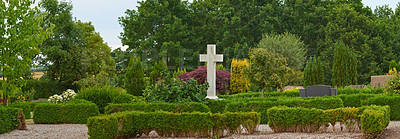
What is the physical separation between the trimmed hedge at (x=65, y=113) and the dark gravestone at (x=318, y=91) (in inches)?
340

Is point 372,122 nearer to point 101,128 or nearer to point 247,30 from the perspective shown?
point 101,128

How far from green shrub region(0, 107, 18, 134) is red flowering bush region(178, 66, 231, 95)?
12.7 metres

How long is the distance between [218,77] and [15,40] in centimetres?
1376

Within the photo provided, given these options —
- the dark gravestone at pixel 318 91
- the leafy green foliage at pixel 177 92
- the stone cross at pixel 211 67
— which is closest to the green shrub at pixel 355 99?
the dark gravestone at pixel 318 91

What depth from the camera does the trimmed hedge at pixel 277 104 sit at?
11148 millimetres

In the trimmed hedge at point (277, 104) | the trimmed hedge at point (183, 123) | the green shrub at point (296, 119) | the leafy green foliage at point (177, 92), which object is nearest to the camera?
A: the trimmed hedge at point (183, 123)

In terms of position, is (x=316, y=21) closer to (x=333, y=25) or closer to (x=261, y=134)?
(x=333, y=25)

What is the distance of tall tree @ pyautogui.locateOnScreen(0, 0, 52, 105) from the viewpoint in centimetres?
1059

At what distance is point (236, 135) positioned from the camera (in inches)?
319

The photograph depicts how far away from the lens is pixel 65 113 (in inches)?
484

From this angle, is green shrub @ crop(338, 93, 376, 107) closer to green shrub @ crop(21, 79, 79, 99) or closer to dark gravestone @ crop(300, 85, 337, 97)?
dark gravestone @ crop(300, 85, 337, 97)

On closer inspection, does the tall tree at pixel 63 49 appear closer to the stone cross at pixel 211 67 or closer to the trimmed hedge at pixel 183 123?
the stone cross at pixel 211 67

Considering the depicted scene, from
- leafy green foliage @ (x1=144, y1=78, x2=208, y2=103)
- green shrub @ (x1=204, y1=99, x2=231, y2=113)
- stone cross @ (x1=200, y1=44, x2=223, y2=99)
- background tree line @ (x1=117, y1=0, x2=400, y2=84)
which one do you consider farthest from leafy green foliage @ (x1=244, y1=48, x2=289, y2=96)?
background tree line @ (x1=117, y1=0, x2=400, y2=84)

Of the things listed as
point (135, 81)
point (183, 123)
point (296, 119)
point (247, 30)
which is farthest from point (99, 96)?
point (247, 30)
